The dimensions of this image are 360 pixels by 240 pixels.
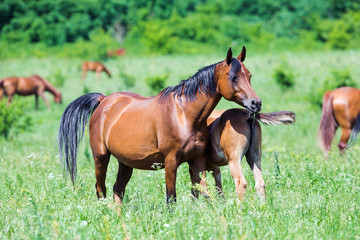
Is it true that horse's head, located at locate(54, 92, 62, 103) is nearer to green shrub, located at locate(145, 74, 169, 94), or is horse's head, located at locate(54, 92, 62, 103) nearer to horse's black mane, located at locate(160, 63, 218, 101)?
green shrub, located at locate(145, 74, 169, 94)

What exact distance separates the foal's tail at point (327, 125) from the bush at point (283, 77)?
26.9 feet

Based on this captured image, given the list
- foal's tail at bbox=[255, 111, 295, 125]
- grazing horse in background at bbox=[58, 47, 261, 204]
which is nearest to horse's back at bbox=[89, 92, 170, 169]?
grazing horse in background at bbox=[58, 47, 261, 204]

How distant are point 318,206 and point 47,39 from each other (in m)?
43.1

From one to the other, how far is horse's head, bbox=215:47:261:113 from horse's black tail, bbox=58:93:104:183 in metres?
2.09

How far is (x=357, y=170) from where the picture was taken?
5871mm

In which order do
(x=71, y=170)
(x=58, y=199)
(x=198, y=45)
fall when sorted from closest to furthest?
(x=58, y=199)
(x=71, y=170)
(x=198, y=45)

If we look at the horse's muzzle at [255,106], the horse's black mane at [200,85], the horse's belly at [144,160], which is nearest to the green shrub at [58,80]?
the horse's belly at [144,160]

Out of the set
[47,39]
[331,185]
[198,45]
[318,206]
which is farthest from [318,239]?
[47,39]

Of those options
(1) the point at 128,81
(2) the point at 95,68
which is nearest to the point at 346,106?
(1) the point at 128,81

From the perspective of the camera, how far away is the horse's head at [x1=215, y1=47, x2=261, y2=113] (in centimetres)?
422

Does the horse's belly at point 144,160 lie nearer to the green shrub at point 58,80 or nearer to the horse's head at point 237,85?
the horse's head at point 237,85

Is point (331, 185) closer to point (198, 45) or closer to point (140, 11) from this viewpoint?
point (198, 45)

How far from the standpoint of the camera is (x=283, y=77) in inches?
731

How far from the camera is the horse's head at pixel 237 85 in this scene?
4.22m
